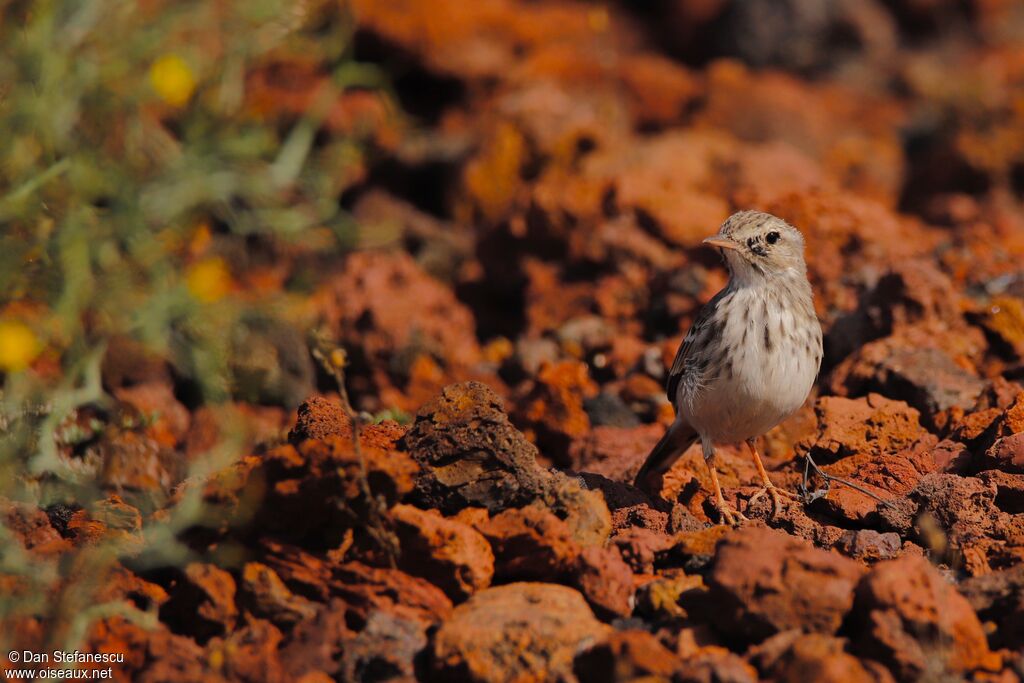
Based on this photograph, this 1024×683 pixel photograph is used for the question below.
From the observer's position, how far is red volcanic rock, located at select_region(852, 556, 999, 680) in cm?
396

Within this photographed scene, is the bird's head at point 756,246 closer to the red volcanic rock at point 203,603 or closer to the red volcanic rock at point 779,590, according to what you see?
the red volcanic rock at point 779,590

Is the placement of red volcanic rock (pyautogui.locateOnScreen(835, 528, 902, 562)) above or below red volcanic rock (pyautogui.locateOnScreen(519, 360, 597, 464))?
above

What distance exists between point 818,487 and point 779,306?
38.0 inches

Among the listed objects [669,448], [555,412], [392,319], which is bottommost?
[392,319]

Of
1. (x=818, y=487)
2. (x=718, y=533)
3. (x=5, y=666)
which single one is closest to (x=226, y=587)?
(x=5, y=666)

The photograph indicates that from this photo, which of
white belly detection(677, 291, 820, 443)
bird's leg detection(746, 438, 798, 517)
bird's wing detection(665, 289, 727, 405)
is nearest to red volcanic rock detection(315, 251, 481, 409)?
bird's wing detection(665, 289, 727, 405)

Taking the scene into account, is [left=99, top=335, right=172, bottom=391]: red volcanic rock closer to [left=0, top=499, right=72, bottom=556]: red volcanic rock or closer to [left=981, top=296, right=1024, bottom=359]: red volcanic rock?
[left=0, top=499, right=72, bottom=556]: red volcanic rock

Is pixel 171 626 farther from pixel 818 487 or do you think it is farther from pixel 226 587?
pixel 818 487

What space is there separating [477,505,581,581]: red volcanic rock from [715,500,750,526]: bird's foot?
41.5 inches

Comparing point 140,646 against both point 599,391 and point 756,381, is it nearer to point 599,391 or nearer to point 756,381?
point 756,381

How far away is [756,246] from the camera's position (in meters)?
6.43

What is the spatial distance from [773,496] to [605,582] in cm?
146

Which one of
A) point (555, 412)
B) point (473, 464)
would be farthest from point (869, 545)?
point (555, 412)

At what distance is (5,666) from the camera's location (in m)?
4.19
